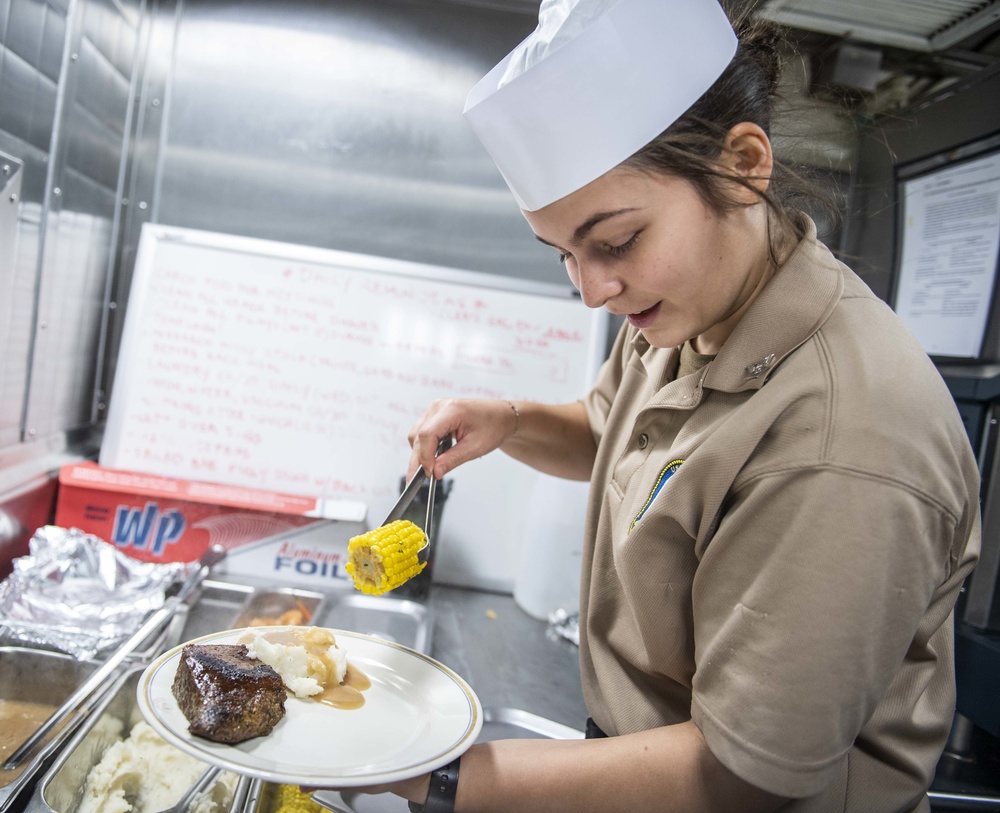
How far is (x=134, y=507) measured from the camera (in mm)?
2221

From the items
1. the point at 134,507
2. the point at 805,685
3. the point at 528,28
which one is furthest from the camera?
the point at 528,28

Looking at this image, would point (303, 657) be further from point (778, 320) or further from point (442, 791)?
point (778, 320)

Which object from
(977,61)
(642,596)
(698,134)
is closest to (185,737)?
(642,596)

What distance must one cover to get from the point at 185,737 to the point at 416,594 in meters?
1.40

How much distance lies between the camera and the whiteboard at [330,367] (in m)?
2.49

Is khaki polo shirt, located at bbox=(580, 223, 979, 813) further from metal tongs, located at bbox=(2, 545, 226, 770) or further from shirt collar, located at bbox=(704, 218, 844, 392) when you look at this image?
metal tongs, located at bbox=(2, 545, 226, 770)

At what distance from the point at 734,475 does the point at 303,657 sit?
0.69 m

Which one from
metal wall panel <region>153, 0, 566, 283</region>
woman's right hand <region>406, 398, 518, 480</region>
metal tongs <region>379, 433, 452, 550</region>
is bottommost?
metal tongs <region>379, 433, 452, 550</region>

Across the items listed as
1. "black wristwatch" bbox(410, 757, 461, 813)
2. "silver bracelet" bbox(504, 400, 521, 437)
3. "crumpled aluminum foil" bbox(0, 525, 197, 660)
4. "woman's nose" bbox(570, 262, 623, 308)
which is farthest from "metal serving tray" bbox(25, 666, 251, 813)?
"woman's nose" bbox(570, 262, 623, 308)

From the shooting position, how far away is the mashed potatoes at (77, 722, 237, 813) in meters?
1.29

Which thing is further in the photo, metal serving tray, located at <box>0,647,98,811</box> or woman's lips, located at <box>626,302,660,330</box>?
metal serving tray, located at <box>0,647,98,811</box>

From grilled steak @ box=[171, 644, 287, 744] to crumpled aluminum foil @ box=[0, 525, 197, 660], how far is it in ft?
2.36

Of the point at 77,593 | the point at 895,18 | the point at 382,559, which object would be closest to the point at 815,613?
the point at 382,559

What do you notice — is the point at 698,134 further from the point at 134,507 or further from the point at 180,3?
the point at 180,3
